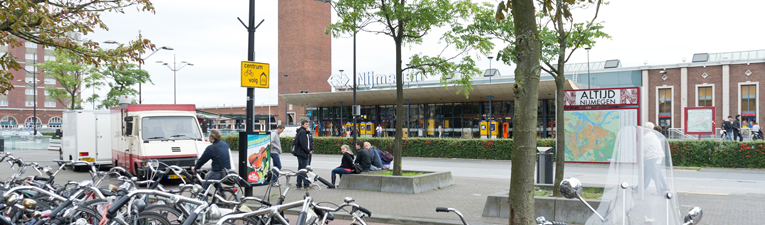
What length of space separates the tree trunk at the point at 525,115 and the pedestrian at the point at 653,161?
5.52ft

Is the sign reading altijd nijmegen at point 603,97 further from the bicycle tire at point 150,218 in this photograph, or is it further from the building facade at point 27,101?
the building facade at point 27,101

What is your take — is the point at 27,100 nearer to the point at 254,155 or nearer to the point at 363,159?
the point at 363,159

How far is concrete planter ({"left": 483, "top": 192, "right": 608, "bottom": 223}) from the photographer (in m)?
8.50

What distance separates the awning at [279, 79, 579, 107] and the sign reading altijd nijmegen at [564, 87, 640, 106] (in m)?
19.3

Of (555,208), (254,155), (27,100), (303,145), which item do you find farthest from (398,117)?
(27,100)

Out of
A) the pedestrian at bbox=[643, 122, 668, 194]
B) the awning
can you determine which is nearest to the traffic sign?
the pedestrian at bbox=[643, 122, 668, 194]

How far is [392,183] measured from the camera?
12.5 meters

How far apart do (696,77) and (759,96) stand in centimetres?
544

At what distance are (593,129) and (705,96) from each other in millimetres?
47264

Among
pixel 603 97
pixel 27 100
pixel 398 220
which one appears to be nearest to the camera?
pixel 398 220

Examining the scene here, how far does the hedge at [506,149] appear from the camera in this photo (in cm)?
1991

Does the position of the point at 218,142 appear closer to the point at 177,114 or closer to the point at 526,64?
the point at 526,64

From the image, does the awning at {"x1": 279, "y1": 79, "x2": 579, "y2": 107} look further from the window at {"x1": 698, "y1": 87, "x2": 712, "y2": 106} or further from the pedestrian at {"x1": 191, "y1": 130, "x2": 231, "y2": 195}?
the pedestrian at {"x1": 191, "y1": 130, "x2": 231, "y2": 195}

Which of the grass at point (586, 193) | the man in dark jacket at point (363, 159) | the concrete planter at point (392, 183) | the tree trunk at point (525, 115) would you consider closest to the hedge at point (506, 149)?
the man in dark jacket at point (363, 159)
